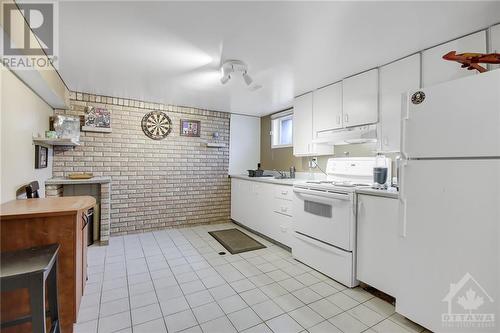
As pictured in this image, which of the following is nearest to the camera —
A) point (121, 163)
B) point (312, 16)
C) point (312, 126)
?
point (312, 16)

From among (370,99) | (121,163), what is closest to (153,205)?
(121,163)

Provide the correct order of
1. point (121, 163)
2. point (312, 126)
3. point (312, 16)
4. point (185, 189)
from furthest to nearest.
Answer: point (185, 189)
point (121, 163)
point (312, 126)
point (312, 16)

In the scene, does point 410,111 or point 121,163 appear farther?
point 121,163

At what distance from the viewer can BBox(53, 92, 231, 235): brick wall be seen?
3.65 meters

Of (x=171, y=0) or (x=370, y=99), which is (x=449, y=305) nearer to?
(x=370, y=99)

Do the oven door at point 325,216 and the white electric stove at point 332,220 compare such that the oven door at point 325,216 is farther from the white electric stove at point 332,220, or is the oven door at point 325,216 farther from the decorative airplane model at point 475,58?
the decorative airplane model at point 475,58

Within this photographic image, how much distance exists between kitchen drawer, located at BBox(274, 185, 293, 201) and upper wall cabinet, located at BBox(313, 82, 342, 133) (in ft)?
2.98

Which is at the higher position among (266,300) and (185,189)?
(185,189)

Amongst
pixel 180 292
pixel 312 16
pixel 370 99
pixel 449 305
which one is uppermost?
pixel 312 16

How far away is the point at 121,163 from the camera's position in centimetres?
384

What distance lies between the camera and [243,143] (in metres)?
5.04

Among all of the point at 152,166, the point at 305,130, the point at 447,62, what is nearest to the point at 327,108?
the point at 305,130

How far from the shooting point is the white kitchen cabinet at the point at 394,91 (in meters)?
2.15

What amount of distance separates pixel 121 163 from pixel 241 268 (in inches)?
104
